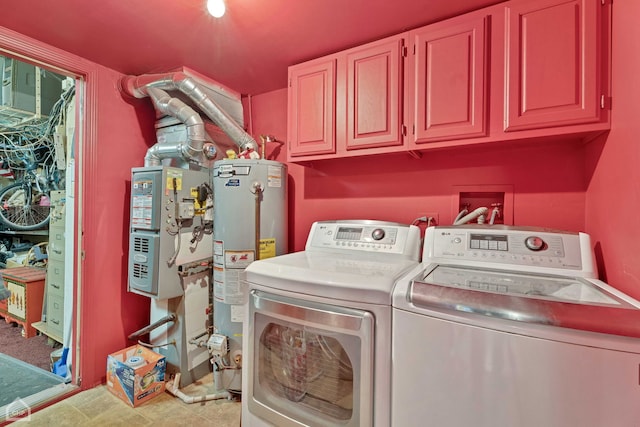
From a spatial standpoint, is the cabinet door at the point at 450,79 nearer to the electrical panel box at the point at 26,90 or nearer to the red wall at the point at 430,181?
the red wall at the point at 430,181

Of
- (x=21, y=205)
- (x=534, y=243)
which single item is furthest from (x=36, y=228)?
(x=534, y=243)

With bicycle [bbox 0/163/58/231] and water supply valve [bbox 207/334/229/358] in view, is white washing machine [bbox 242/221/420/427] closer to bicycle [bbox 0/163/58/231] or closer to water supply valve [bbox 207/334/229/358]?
water supply valve [bbox 207/334/229/358]

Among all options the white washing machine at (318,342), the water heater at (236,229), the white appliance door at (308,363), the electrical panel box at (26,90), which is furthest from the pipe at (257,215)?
the electrical panel box at (26,90)

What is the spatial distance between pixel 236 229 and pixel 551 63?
186 cm

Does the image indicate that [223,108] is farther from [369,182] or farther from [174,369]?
[174,369]

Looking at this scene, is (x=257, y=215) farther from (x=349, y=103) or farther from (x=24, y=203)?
(x=24, y=203)

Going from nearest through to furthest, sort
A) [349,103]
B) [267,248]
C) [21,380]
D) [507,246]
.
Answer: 1. [507,246]
2. [349,103]
3. [267,248]
4. [21,380]

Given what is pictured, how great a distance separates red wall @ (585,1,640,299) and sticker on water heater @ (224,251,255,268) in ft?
5.84

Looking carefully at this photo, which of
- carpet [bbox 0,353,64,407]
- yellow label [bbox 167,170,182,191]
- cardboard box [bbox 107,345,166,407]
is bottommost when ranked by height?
carpet [bbox 0,353,64,407]

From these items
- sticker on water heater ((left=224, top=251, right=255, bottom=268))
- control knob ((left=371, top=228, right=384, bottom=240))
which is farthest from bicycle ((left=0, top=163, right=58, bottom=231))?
control knob ((left=371, top=228, right=384, bottom=240))

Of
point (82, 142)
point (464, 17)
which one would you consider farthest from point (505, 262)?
point (82, 142)

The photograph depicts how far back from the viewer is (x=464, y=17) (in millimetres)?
1434

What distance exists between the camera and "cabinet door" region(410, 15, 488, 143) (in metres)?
1.39

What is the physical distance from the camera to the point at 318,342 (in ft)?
3.75
